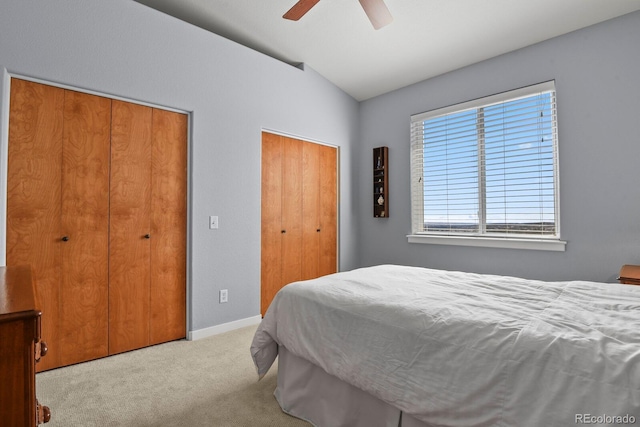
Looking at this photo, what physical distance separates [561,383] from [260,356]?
140cm

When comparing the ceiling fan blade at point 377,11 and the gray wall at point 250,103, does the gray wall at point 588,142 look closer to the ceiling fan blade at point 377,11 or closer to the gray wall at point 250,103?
the gray wall at point 250,103

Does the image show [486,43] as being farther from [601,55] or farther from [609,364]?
[609,364]

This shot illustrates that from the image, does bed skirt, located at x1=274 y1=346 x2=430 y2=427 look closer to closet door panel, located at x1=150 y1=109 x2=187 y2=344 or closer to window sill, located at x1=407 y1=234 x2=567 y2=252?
closet door panel, located at x1=150 y1=109 x2=187 y2=344

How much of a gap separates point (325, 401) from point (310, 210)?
245 cm

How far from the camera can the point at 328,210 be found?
4.07m

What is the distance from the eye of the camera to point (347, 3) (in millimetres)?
2736

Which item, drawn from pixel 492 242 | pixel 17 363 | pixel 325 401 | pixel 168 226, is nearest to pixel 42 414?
pixel 17 363

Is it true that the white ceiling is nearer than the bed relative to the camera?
No

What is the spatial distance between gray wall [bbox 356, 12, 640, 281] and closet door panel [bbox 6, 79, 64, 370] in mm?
3432

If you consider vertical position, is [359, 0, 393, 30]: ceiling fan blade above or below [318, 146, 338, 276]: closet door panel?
above

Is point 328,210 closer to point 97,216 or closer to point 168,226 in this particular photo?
point 168,226

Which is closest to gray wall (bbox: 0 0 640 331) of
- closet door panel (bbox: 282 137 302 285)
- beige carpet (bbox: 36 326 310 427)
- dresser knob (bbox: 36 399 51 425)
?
closet door panel (bbox: 282 137 302 285)

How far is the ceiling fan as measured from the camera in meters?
2.12

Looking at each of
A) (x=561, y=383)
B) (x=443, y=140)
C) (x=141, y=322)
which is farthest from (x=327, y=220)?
(x=561, y=383)
